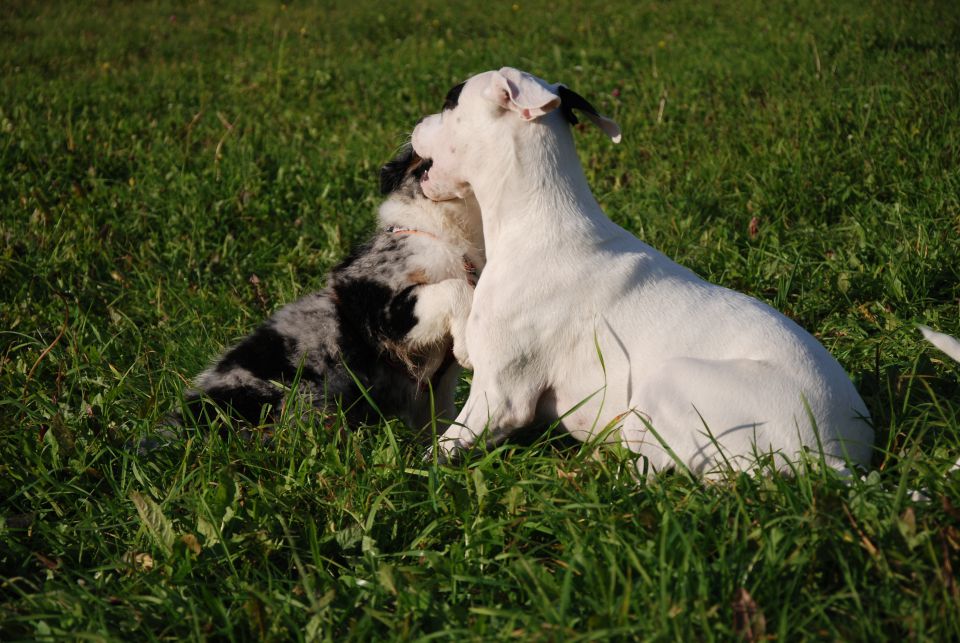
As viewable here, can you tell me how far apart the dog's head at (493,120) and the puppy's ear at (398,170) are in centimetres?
53

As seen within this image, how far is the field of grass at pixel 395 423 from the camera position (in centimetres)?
242

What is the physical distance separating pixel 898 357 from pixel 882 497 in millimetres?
1670

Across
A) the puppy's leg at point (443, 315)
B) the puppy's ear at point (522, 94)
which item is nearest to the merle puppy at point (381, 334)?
the puppy's leg at point (443, 315)

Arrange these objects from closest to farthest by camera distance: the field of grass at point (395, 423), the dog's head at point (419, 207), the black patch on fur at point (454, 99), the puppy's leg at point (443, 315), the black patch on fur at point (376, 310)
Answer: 1. the field of grass at point (395, 423)
2. the black patch on fur at point (454, 99)
3. the puppy's leg at point (443, 315)
4. the black patch on fur at point (376, 310)
5. the dog's head at point (419, 207)

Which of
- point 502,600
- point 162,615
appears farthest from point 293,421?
point 502,600

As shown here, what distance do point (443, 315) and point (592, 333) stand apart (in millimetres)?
749

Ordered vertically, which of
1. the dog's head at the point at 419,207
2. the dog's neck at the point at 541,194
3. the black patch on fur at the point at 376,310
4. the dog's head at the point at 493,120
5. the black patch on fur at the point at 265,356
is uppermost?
the dog's head at the point at 493,120

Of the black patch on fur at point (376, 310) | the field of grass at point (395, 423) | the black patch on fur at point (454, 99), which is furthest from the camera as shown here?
the black patch on fur at point (376, 310)

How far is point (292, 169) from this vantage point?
6.67 m

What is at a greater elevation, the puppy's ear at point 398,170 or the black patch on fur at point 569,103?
the black patch on fur at point 569,103

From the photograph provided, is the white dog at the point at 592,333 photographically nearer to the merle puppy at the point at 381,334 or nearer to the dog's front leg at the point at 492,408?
the dog's front leg at the point at 492,408

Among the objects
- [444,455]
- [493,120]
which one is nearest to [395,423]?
[444,455]

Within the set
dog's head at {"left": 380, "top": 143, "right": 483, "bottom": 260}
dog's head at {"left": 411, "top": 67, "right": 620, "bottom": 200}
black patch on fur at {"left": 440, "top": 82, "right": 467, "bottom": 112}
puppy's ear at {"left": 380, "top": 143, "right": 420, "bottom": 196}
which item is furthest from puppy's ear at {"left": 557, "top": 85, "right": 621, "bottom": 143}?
puppy's ear at {"left": 380, "top": 143, "right": 420, "bottom": 196}

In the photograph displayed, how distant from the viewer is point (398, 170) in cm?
420
